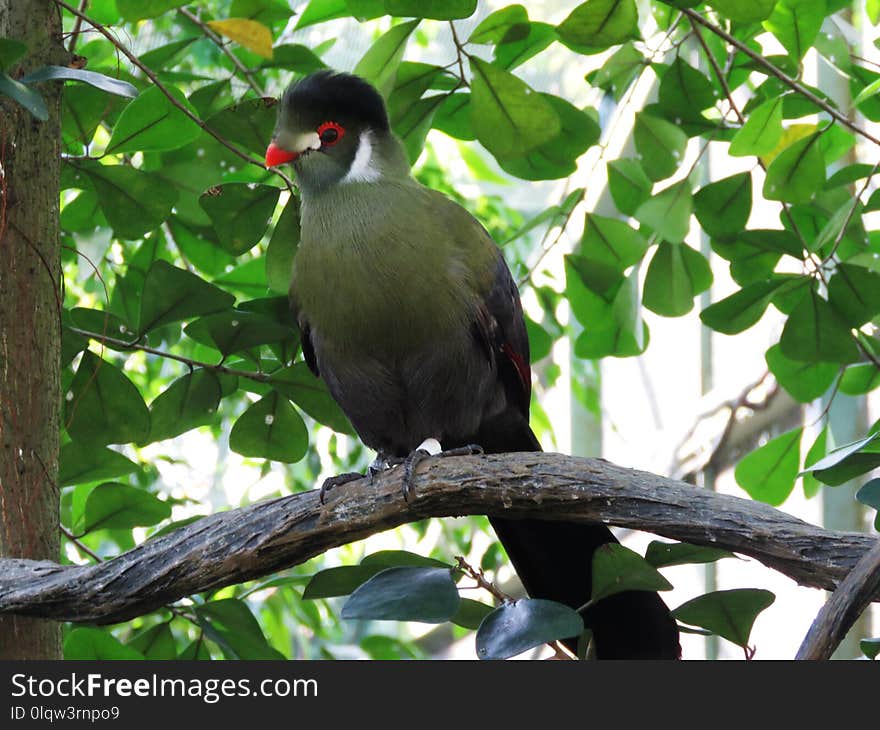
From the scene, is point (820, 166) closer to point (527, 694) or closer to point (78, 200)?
point (527, 694)

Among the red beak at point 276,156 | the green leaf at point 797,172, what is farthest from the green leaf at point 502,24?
the green leaf at point 797,172

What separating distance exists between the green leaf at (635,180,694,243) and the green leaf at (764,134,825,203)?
5.5 inches

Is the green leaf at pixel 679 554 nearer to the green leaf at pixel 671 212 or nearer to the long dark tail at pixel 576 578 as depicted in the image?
the long dark tail at pixel 576 578

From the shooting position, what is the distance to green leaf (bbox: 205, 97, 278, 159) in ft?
5.86

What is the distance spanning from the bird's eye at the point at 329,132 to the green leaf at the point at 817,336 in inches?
32.7

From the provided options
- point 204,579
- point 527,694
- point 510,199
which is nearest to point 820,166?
point 527,694

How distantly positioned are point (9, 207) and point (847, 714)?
4.26 feet

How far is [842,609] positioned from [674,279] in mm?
990

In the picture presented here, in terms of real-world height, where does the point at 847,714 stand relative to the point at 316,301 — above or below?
below

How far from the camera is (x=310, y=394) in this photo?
6.20ft

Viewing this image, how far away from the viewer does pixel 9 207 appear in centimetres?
159

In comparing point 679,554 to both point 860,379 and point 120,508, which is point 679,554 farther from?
point 120,508

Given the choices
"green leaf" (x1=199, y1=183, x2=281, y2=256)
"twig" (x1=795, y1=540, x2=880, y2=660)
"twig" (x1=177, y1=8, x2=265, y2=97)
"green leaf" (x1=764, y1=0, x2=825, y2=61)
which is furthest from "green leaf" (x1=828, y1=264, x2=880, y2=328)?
"twig" (x1=177, y1=8, x2=265, y2=97)

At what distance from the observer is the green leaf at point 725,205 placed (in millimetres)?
1933
